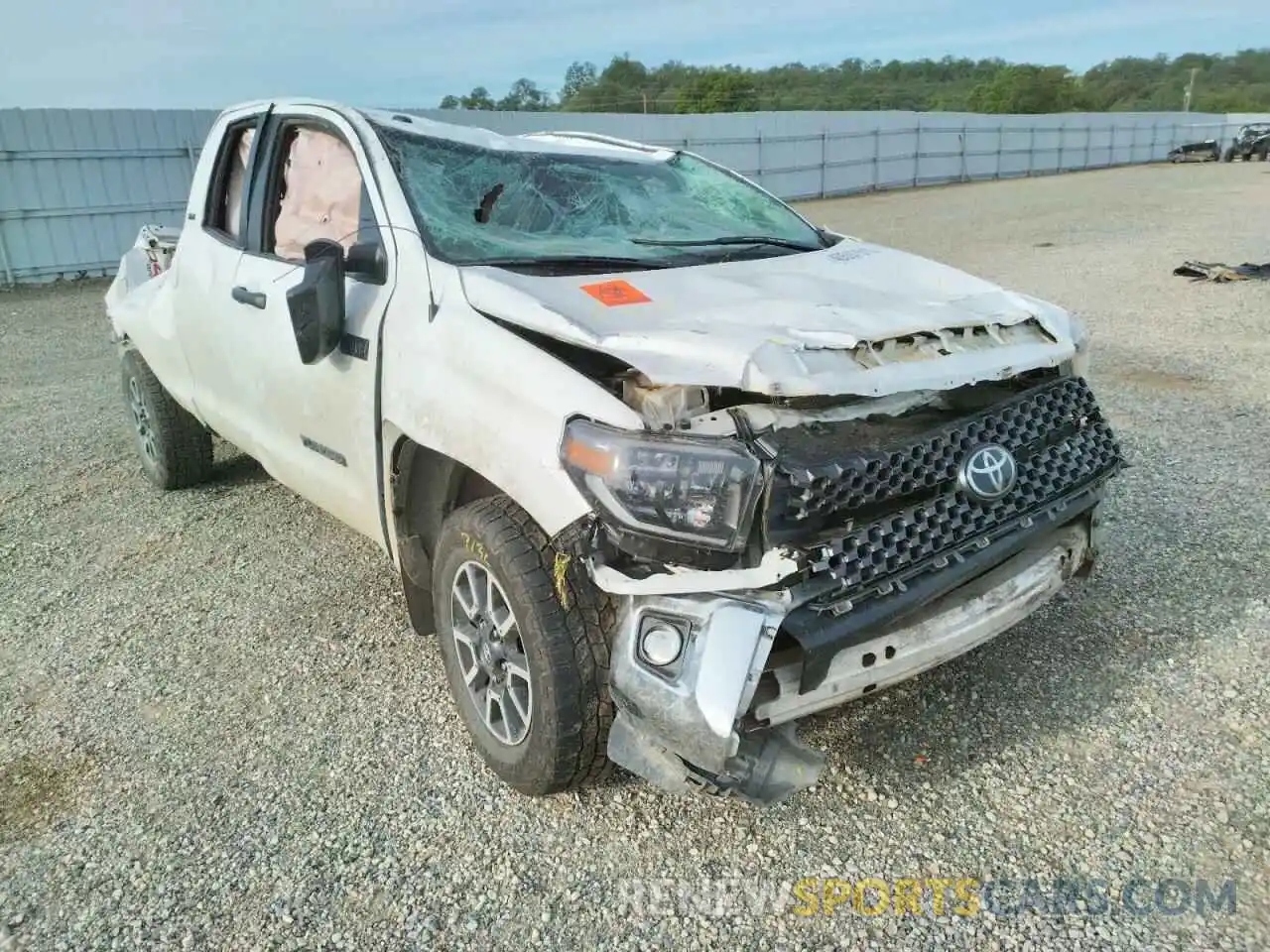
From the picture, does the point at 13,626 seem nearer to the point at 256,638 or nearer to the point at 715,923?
the point at 256,638

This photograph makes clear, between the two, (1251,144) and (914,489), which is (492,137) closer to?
(914,489)

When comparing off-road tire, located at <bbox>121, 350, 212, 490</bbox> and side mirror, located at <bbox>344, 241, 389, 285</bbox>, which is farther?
off-road tire, located at <bbox>121, 350, 212, 490</bbox>

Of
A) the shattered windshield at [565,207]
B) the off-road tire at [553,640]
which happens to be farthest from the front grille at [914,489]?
the shattered windshield at [565,207]

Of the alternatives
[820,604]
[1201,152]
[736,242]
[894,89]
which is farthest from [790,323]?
[894,89]

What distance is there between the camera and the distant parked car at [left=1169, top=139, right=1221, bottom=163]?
38.7 m

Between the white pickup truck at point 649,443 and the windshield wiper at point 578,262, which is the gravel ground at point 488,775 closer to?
the white pickup truck at point 649,443

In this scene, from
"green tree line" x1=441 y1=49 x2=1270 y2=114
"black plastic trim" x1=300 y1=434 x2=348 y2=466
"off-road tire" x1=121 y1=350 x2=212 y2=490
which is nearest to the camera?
"black plastic trim" x1=300 y1=434 x2=348 y2=466

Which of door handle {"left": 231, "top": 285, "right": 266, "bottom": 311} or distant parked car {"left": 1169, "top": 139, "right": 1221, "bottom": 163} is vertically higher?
door handle {"left": 231, "top": 285, "right": 266, "bottom": 311}

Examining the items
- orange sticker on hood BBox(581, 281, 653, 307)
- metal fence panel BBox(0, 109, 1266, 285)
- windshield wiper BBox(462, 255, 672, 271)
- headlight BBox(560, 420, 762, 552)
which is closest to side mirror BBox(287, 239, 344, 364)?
windshield wiper BBox(462, 255, 672, 271)

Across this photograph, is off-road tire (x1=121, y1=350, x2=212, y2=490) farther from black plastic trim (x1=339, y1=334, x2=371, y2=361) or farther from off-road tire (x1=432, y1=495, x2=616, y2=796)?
off-road tire (x1=432, y1=495, x2=616, y2=796)

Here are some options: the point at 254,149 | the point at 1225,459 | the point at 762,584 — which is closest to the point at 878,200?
the point at 1225,459

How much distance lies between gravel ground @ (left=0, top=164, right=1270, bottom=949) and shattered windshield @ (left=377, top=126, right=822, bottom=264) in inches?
59.7

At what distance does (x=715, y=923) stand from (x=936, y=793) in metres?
0.77

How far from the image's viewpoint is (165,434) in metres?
5.02
